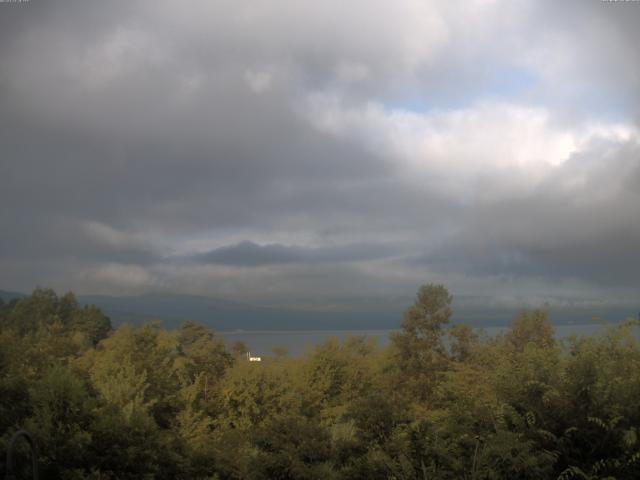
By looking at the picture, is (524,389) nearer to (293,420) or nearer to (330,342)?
(293,420)

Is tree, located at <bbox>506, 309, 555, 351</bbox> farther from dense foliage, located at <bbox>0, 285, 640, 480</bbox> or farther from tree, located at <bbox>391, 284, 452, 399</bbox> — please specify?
dense foliage, located at <bbox>0, 285, 640, 480</bbox>

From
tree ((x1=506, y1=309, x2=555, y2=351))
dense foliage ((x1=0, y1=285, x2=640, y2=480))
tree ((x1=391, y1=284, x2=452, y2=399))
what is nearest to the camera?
dense foliage ((x1=0, y1=285, x2=640, y2=480))

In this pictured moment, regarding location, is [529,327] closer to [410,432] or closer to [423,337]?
[423,337]

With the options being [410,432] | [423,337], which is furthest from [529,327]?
[410,432]

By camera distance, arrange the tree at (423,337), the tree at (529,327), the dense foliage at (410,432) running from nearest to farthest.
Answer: the dense foliage at (410,432) < the tree at (423,337) < the tree at (529,327)

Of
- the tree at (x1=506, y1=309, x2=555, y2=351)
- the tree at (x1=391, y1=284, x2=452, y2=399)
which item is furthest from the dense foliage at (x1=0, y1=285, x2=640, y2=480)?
the tree at (x1=506, y1=309, x2=555, y2=351)

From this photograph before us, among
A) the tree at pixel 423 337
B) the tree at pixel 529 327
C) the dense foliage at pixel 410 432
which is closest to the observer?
the dense foliage at pixel 410 432

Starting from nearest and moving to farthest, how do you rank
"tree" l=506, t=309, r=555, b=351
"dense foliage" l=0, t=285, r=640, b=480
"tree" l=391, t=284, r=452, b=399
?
"dense foliage" l=0, t=285, r=640, b=480, "tree" l=391, t=284, r=452, b=399, "tree" l=506, t=309, r=555, b=351

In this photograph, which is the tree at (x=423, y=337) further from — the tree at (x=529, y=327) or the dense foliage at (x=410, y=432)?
the dense foliage at (x=410, y=432)

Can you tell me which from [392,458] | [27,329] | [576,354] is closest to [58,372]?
[392,458]

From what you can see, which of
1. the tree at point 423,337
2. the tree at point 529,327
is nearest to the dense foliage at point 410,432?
the tree at point 423,337

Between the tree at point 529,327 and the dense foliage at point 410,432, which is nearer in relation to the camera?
the dense foliage at point 410,432

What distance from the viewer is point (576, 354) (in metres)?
12.0

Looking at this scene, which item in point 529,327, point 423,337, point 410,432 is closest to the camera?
point 410,432
